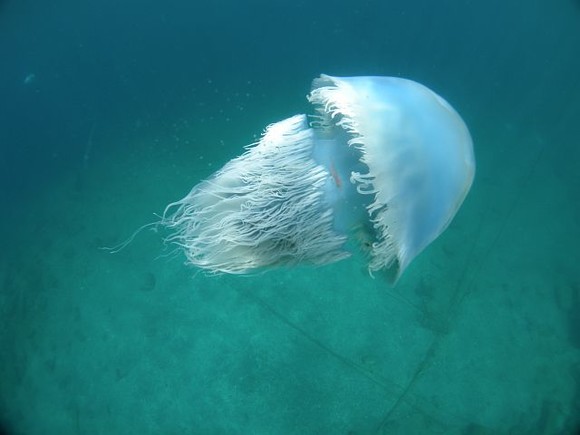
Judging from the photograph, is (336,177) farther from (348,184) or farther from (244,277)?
(244,277)

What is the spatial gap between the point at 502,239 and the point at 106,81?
5.64 m

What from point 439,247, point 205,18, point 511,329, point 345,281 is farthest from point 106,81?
point 511,329

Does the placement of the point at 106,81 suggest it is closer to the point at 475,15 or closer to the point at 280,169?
the point at 280,169

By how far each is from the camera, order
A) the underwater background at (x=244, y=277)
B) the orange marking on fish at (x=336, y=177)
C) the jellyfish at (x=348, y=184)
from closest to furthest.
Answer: the jellyfish at (x=348, y=184), the orange marking on fish at (x=336, y=177), the underwater background at (x=244, y=277)

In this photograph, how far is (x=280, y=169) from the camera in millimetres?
2586

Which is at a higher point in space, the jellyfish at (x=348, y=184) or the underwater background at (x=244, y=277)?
the jellyfish at (x=348, y=184)

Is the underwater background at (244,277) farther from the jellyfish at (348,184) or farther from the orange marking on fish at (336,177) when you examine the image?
the orange marking on fish at (336,177)

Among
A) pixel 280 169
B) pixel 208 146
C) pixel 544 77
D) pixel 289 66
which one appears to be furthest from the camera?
pixel 544 77

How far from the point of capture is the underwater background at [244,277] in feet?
15.0

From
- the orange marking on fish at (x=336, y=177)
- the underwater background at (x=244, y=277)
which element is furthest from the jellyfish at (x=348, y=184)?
the underwater background at (x=244, y=277)

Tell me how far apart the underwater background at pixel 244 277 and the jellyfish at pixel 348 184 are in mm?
2219

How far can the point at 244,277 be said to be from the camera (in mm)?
4891

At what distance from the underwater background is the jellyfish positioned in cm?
222

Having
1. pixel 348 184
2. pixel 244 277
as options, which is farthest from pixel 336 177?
pixel 244 277
